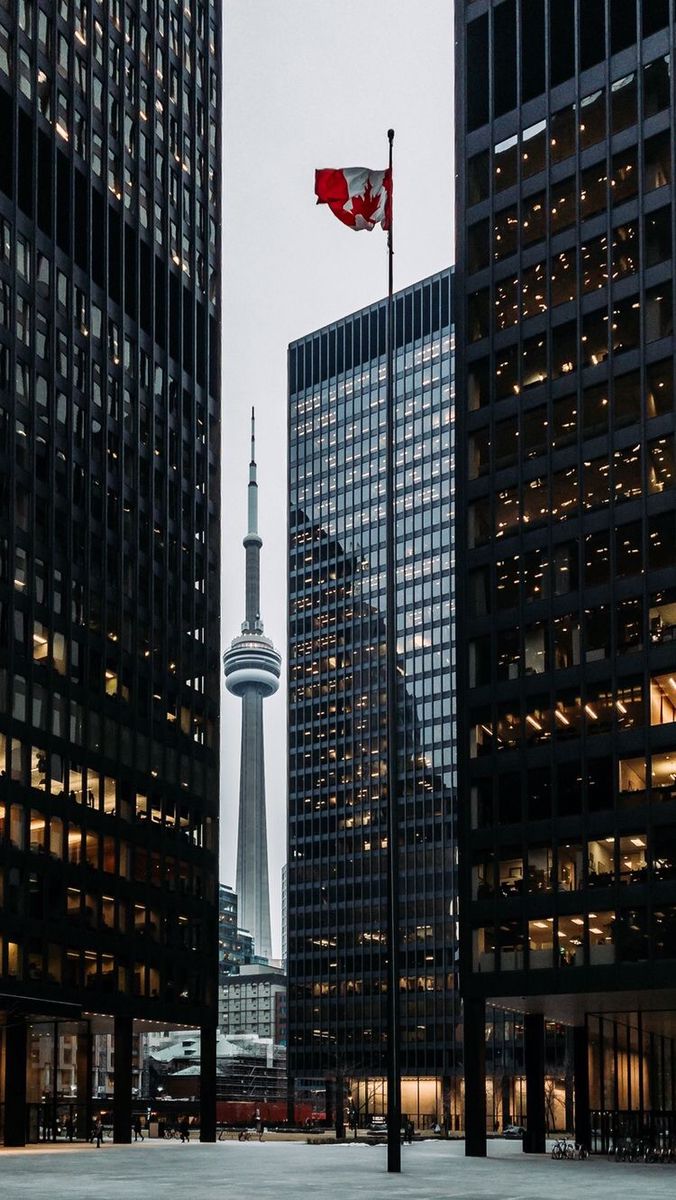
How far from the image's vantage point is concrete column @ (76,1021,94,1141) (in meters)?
89.5

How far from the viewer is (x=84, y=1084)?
91.8m

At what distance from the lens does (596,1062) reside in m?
81.2

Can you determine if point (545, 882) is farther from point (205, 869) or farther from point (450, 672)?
point (450, 672)

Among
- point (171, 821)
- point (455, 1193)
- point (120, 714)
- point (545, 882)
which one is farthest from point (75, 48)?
point (455, 1193)

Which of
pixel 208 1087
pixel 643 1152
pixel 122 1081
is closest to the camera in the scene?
pixel 643 1152

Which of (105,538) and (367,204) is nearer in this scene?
(367,204)

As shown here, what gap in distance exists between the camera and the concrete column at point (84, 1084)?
8950 cm

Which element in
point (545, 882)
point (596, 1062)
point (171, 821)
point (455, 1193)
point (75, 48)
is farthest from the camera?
point (171, 821)

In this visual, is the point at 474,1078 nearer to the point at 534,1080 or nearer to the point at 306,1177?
the point at 534,1080

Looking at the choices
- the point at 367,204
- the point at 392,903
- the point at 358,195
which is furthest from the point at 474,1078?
the point at 358,195

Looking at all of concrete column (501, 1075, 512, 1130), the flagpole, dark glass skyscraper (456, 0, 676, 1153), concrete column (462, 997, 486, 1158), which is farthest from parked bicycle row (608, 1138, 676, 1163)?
concrete column (501, 1075, 512, 1130)

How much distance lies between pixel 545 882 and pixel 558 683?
956cm

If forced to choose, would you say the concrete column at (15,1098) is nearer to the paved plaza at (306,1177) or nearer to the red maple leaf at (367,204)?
the paved plaza at (306,1177)

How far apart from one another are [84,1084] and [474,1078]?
2966cm
